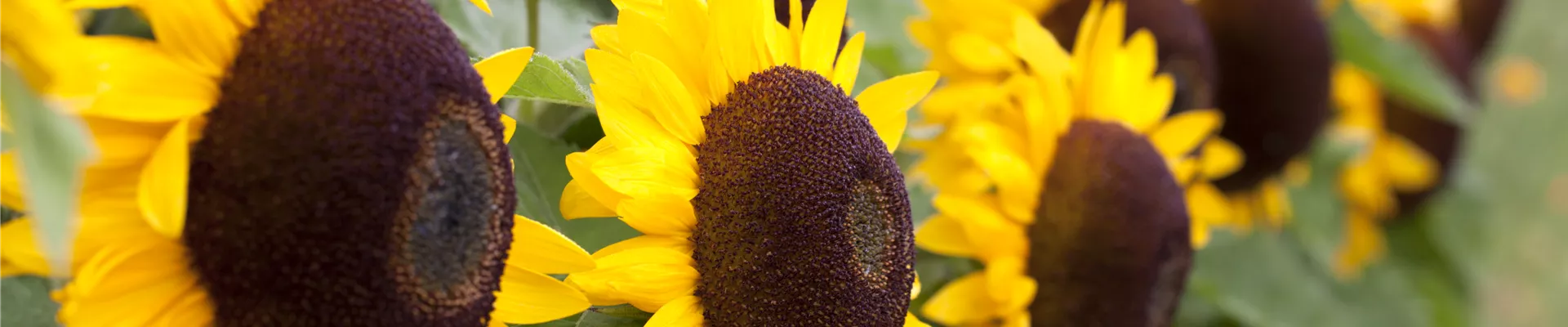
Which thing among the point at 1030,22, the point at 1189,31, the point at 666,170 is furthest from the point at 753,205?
the point at 1189,31

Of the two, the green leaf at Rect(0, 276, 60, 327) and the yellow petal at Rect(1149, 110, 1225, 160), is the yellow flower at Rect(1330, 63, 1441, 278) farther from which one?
the green leaf at Rect(0, 276, 60, 327)

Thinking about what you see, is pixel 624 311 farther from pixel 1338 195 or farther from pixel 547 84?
pixel 1338 195

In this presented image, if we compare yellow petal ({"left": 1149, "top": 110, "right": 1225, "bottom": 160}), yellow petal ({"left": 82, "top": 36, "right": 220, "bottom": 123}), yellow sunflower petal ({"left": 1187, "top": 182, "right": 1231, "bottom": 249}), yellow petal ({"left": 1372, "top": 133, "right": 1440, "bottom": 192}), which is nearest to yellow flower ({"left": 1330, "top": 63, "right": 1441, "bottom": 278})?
yellow petal ({"left": 1372, "top": 133, "right": 1440, "bottom": 192})

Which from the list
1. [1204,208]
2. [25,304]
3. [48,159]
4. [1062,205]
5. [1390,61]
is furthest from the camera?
[1390,61]

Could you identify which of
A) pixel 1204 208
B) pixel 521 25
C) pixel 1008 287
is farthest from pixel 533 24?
pixel 1204 208

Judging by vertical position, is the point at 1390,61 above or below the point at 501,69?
above
